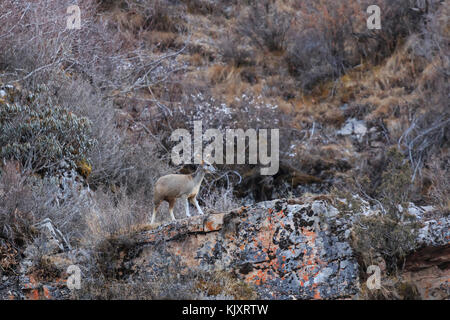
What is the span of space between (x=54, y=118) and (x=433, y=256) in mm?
7879

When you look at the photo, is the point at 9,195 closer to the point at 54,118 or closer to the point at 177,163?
the point at 54,118

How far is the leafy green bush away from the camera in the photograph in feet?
36.9

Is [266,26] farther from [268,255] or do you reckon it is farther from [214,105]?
[268,255]

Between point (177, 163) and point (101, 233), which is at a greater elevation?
point (101, 233)

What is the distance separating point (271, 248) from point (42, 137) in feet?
19.7

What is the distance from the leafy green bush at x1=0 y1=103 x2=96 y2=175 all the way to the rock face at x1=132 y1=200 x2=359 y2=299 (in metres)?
Result: 4.25

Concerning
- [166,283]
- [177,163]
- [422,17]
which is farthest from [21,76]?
[422,17]

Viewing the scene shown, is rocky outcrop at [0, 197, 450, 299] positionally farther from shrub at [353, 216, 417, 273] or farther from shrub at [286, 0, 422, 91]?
shrub at [286, 0, 422, 91]

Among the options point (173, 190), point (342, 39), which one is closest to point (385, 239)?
point (173, 190)

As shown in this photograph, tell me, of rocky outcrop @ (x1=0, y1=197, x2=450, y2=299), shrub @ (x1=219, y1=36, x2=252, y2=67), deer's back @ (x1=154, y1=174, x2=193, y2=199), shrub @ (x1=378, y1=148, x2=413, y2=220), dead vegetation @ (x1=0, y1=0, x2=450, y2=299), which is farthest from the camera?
shrub @ (x1=219, y1=36, x2=252, y2=67)

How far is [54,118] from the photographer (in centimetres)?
1182

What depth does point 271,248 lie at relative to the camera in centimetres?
764

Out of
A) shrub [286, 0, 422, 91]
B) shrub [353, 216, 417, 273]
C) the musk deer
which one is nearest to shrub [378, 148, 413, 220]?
shrub [353, 216, 417, 273]

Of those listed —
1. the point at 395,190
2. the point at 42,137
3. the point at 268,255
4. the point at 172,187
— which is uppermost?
the point at 395,190
